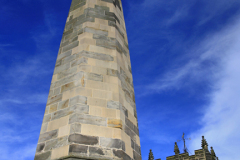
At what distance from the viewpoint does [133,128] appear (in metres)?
5.56

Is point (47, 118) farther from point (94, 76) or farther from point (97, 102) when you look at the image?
point (94, 76)

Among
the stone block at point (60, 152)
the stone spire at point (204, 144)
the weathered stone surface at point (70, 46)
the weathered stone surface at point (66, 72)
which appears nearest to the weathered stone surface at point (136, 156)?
the stone block at point (60, 152)

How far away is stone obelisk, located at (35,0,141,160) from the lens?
436 centimetres

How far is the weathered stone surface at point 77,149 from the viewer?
407 centimetres

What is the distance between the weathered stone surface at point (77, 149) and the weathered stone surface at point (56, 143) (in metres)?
0.20

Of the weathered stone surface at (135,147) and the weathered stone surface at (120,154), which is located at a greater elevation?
the weathered stone surface at (135,147)

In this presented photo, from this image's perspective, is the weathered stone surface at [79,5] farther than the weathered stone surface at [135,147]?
Yes

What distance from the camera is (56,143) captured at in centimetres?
442

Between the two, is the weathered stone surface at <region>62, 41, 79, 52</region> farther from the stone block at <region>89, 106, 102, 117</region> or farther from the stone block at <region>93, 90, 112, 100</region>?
the stone block at <region>89, 106, 102, 117</region>

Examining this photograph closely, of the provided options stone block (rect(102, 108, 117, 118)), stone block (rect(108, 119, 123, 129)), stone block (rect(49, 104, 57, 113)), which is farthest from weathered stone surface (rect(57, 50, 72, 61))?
stone block (rect(108, 119, 123, 129))

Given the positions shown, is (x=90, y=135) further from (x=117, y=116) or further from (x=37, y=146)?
(x=37, y=146)

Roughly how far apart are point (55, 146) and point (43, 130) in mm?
733

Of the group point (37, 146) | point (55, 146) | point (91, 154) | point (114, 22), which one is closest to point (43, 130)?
point (37, 146)

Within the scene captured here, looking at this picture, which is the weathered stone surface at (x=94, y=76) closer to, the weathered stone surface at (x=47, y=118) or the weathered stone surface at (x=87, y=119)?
the weathered stone surface at (x=87, y=119)
